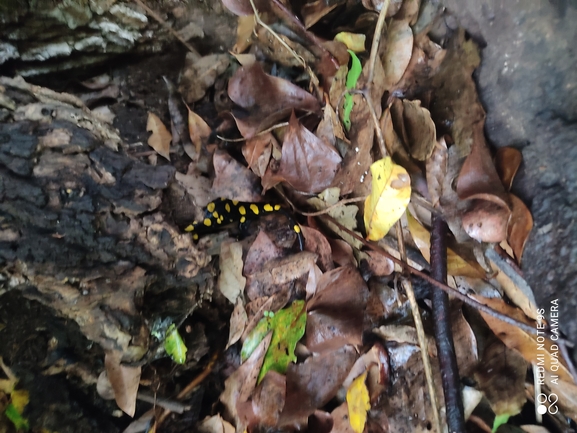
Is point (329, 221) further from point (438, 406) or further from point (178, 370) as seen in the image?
point (178, 370)

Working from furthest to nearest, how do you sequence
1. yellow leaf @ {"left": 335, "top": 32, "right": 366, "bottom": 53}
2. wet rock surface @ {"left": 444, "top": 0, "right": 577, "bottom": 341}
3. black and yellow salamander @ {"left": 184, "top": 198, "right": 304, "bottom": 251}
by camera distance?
black and yellow salamander @ {"left": 184, "top": 198, "right": 304, "bottom": 251}
yellow leaf @ {"left": 335, "top": 32, "right": 366, "bottom": 53}
wet rock surface @ {"left": 444, "top": 0, "right": 577, "bottom": 341}

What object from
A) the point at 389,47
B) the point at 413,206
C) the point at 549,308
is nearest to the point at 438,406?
the point at 549,308

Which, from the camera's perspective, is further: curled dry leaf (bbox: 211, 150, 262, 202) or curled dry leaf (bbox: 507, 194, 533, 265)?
curled dry leaf (bbox: 211, 150, 262, 202)

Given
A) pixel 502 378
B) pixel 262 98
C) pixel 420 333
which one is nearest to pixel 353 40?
pixel 262 98

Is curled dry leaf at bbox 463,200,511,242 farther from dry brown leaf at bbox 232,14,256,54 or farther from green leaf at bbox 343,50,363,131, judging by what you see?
dry brown leaf at bbox 232,14,256,54

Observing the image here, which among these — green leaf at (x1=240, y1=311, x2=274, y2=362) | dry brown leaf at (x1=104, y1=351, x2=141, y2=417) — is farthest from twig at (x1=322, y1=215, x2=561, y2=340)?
dry brown leaf at (x1=104, y1=351, x2=141, y2=417)

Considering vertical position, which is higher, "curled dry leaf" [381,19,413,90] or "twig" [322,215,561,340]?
"curled dry leaf" [381,19,413,90]
